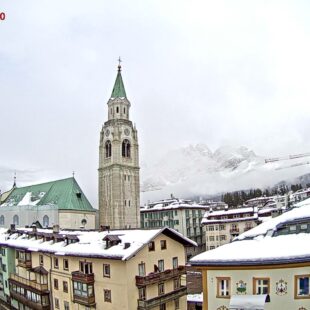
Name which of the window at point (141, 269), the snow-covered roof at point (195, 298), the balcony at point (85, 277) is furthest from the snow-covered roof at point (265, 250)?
the snow-covered roof at point (195, 298)

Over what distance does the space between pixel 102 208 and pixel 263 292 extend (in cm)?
9088

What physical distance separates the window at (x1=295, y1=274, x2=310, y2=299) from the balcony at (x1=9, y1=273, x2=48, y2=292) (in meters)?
31.9

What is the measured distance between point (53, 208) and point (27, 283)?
46.4 metres

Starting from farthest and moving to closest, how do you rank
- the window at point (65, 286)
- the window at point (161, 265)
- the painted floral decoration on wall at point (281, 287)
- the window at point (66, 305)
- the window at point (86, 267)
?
the window at point (65, 286) < the window at point (66, 305) < the window at point (161, 265) < the window at point (86, 267) < the painted floral decoration on wall at point (281, 287)

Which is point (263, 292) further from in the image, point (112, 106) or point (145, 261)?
point (112, 106)

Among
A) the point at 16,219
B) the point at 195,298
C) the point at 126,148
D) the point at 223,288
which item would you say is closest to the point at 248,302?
the point at 223,288

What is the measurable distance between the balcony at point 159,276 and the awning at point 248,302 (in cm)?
1482

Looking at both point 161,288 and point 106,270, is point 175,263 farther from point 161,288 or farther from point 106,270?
point 106,270

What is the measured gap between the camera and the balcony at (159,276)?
3447cm

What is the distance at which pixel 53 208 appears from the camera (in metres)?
92.4

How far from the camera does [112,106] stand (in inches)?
4535

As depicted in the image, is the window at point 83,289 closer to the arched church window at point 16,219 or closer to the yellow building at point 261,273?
the yellow building at point 261,273

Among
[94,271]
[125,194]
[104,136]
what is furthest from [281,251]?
[104,136]

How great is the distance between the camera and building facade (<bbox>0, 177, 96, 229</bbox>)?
92.7 metres
